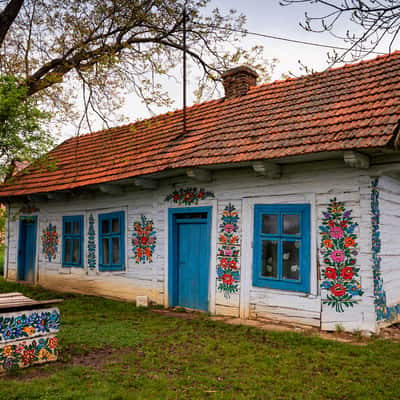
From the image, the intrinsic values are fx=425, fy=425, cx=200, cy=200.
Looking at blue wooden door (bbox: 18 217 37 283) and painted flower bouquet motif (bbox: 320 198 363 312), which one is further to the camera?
blue wooden door (bbox: 18 217 37 283)

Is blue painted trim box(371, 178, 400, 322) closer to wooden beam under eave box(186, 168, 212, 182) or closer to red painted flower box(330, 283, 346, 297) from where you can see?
red painted flower box(330, 283, 346, 297)

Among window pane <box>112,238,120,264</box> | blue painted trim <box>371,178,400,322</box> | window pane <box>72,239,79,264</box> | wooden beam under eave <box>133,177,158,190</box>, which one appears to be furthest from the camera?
window pane <box>72,239,79,264</box>

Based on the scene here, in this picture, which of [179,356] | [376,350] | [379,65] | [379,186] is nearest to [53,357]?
[179,356]

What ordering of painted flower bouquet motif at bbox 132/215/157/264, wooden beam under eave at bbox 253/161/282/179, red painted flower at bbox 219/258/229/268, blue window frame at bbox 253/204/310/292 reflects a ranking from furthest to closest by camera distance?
painted flower bouquet motif at bbox 132/215/157/264 < red painted flower at bbox 219/258/229/268 < wooden beam under eave at bbox 253/161/282/179 < blue window frame at bbox 253/204/310/292

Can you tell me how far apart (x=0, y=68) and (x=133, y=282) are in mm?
6457

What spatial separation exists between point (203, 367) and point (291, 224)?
10.3ft

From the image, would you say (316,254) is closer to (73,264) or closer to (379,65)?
(379,65)

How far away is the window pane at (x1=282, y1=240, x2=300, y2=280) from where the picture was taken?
276 inches

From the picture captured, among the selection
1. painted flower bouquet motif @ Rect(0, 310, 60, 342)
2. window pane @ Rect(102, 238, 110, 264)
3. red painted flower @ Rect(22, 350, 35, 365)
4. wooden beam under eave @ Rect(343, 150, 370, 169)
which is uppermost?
wooden beam under eave @ Rect(343, 150, 370, 169)

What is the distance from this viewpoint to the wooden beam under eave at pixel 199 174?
802 cm

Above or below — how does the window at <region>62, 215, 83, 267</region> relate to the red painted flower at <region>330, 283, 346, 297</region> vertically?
above

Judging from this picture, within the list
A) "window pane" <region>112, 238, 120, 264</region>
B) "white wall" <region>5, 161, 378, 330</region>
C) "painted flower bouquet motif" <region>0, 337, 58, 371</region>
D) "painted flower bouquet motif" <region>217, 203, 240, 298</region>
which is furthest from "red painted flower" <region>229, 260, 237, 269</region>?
"painted flower bouquet motif" <region>0, 337, 58, 371</region>

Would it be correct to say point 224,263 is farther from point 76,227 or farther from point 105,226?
point 76,227

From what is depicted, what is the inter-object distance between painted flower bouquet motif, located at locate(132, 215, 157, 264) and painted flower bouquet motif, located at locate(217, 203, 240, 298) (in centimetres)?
191
